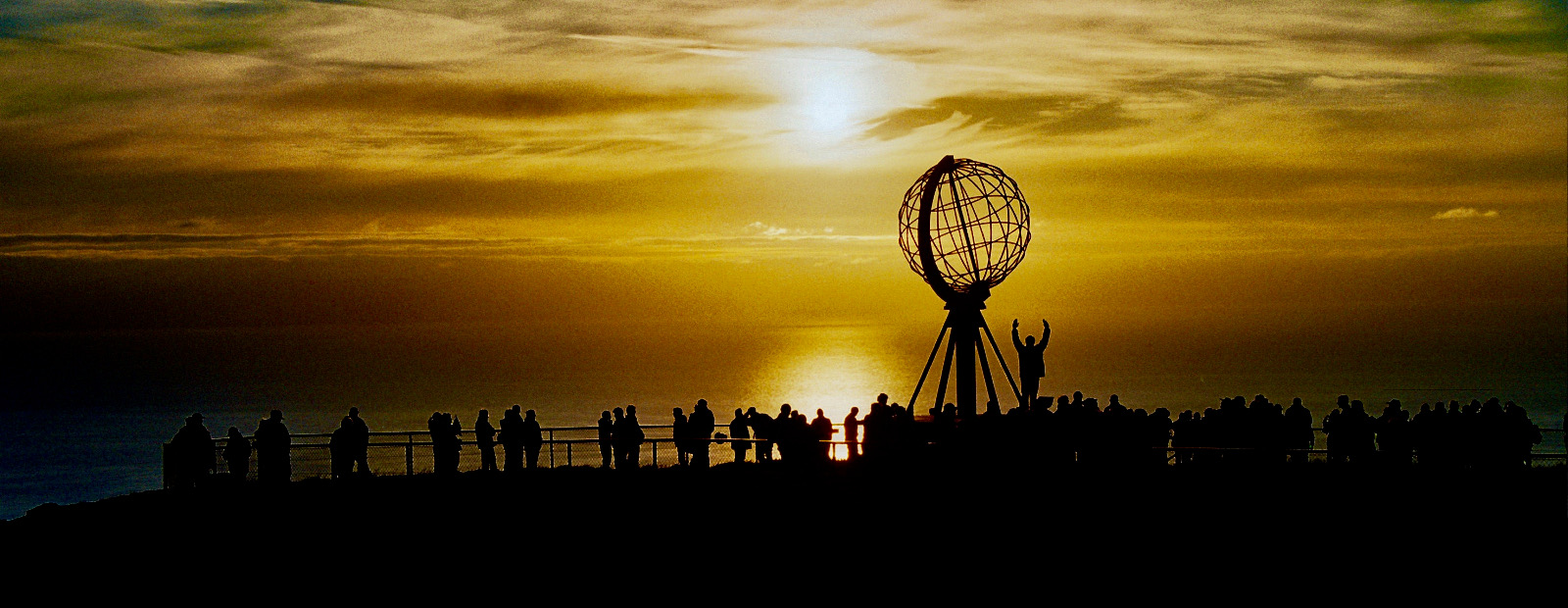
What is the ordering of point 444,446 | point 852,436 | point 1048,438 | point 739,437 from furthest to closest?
point 444,446 → point 739,437 → point 852,436 → point 1048,438

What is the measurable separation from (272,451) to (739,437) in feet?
25.8

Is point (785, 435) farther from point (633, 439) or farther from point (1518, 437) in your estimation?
point (1518, 437)

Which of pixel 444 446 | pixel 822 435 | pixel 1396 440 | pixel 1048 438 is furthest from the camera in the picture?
pixel 444 446

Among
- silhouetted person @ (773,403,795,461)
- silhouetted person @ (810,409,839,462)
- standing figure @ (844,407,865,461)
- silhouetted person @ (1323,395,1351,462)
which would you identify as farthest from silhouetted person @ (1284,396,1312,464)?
silhouetted person @ (773,403,795,461)

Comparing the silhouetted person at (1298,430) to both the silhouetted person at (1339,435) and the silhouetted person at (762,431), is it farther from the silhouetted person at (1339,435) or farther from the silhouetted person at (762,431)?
the silhouetted person at (762,431)

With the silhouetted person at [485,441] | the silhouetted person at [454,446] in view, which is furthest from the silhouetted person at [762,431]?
the silhouetted person at [454,446]

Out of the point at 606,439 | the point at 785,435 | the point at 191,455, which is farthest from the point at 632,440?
the point at 191,455

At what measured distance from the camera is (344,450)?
2384 centimetres

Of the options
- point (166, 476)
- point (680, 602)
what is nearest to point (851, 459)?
point (680, 602)

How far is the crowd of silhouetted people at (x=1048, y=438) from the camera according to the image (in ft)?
66.0

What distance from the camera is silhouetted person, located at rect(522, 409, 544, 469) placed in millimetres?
24047

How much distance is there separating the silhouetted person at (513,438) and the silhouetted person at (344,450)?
8.29ft

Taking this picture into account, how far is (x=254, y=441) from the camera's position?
24.4 metres

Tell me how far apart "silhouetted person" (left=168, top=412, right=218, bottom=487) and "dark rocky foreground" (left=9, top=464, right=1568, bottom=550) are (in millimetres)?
1052
